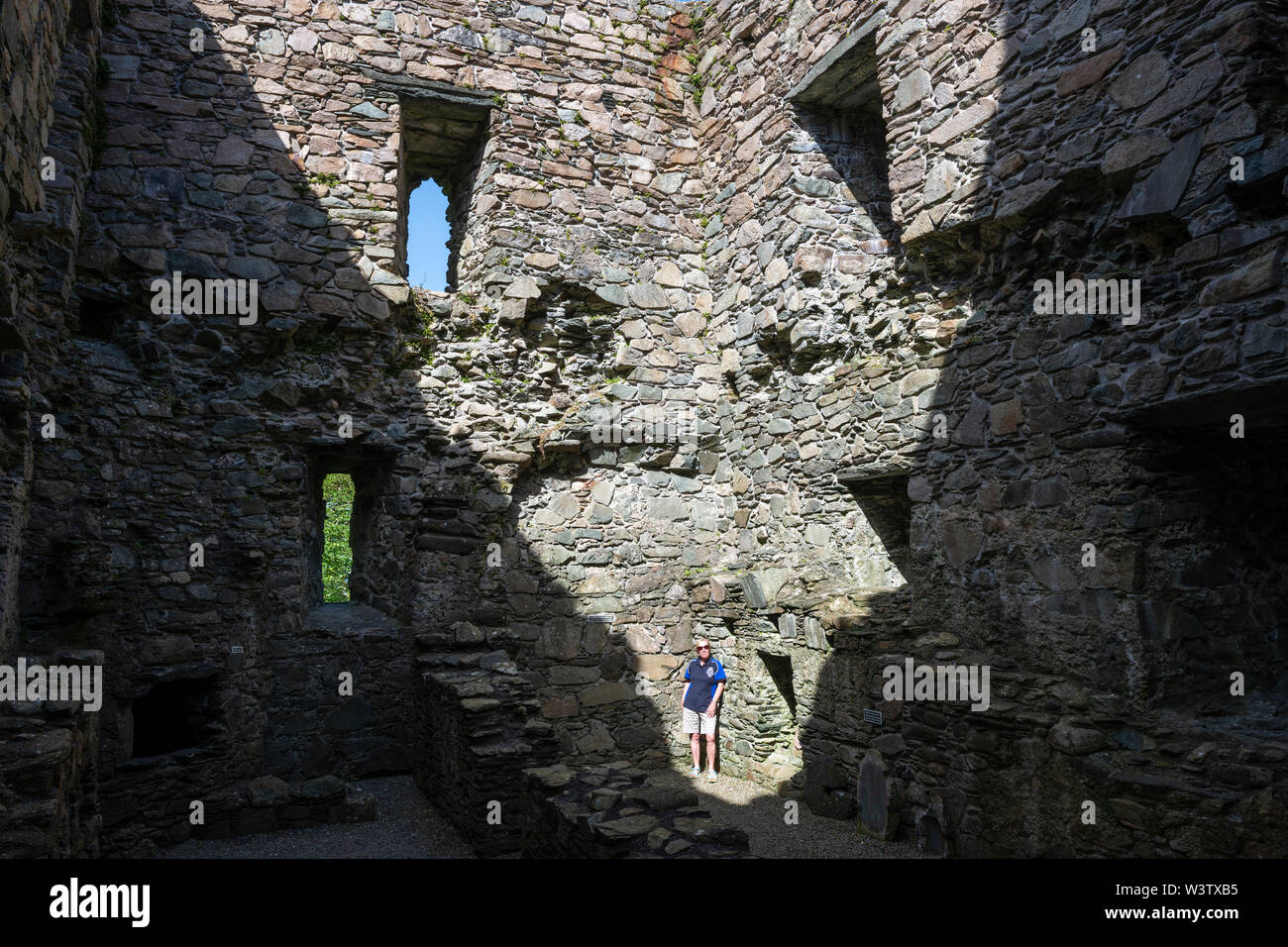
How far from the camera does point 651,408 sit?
8641 mm

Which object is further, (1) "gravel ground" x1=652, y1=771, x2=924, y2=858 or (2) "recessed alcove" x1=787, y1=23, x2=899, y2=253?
(2) "recessed alcove" x1=787, y1=23, x2=899, y2=253

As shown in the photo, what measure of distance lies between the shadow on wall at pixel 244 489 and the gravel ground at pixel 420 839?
283 mm

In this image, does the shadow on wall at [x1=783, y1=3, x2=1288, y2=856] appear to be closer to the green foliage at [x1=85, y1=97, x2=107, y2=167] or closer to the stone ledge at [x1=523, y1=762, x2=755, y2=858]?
the stone ledge at [x1=523, y1=762, x2=755, y2=858]

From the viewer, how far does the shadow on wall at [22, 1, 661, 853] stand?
252 inches

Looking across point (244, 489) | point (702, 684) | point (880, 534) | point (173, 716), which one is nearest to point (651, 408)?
point (880, 534)

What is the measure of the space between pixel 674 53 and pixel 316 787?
322 inches

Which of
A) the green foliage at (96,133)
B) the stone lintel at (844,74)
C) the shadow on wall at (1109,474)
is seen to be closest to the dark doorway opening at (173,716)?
the green foliage at (96,133)

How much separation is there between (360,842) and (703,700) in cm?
330

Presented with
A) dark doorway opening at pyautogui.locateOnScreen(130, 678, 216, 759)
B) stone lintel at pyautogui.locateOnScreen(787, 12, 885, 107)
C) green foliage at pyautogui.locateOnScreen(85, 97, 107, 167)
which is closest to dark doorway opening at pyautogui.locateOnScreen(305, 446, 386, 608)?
dark doorway opening at pyautogui.locateOnScreen(130, 678, 216, 759)

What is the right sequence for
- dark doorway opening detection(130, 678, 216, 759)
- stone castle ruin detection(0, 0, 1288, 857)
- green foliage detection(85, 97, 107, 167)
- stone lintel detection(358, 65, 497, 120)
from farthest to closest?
1. stone lintel detection(358, 65, 497, 120)
2. green foliage detection(85, 97, 107, 167)
3. dark doorway opening detection(130, 678, 216, 759)
4. stone castle ruin detection(0, 0, 1288, 857)

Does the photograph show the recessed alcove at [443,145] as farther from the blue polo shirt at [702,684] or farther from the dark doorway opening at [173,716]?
the blue polo shirt at [702,684]

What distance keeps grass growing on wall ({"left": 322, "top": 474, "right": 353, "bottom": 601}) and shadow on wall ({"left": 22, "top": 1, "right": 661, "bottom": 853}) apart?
39.5 feet
